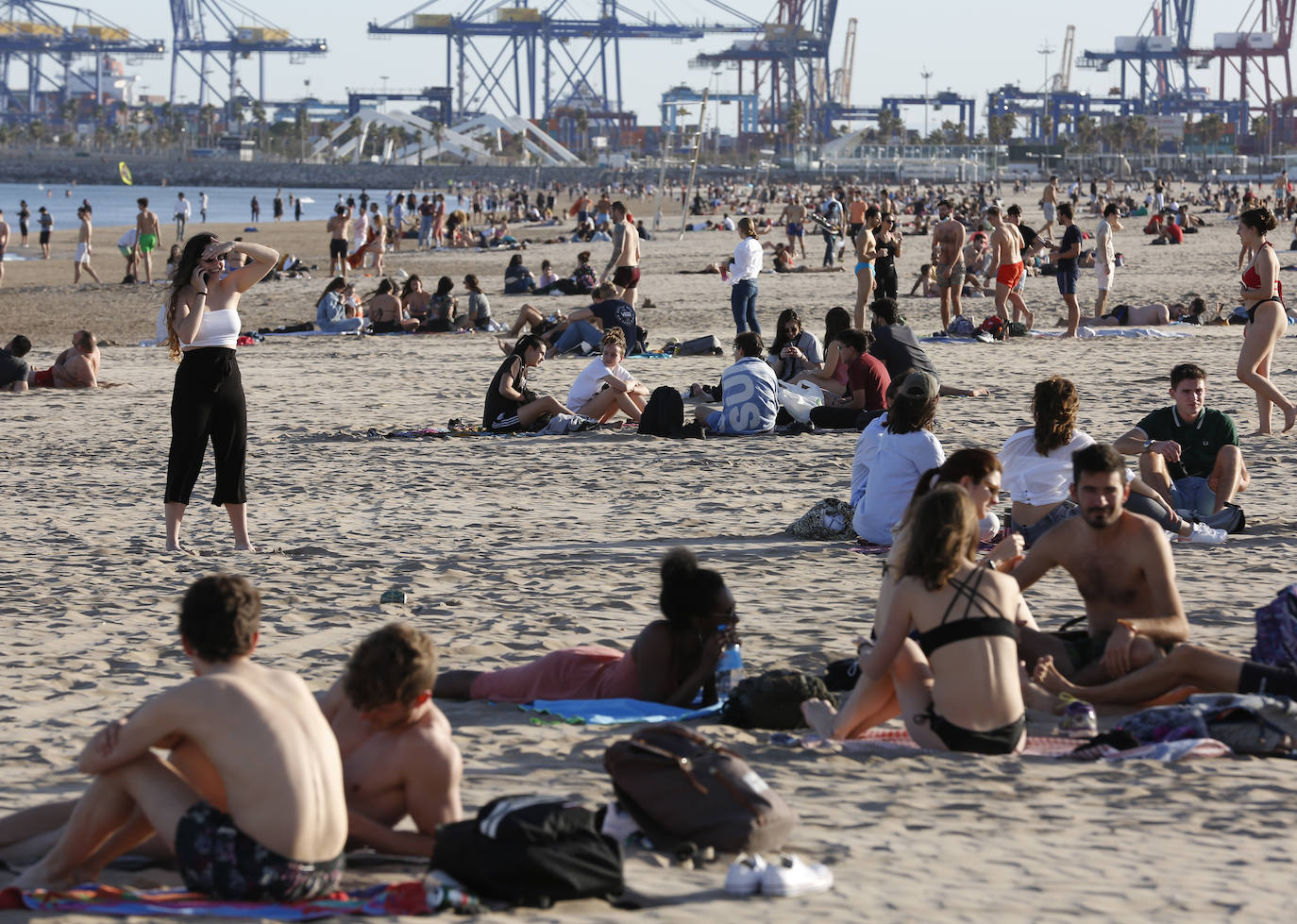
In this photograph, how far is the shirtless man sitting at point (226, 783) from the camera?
3205 millimetres

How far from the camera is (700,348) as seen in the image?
587 inches

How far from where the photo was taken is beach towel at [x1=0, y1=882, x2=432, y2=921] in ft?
10.5

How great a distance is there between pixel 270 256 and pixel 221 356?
470 millimetres

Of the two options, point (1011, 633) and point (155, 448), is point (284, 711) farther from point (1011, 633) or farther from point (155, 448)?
point (155, 448)

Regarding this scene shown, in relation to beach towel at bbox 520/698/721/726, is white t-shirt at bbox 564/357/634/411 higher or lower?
higher

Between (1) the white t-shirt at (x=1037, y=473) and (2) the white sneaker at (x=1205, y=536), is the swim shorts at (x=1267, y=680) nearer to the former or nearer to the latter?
(1) the white t-shirt at (x=1037, y=473)

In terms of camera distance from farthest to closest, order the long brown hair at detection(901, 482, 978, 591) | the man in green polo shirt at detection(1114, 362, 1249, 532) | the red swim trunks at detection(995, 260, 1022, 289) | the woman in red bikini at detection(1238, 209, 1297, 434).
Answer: the red swim trunks at detection(995, 260, 1022, 289) → the woman in red bikini at detection(1238, 209, 1297, 434) → the man in green polo shirt at detection(1114, 362, 1249, 532) → the long brown hair at detection(901, 482, 978, 591)

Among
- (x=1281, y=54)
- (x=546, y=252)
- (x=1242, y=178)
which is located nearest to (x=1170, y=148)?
(x=1281, y=54)

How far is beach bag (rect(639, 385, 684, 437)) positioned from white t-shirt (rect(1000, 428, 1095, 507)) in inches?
153

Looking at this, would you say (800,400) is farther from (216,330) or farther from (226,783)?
(226,783)

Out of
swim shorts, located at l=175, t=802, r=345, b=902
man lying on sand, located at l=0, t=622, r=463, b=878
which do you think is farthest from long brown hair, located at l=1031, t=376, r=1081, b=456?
swim shorts, located at l=175, t=802, r=345, b=902

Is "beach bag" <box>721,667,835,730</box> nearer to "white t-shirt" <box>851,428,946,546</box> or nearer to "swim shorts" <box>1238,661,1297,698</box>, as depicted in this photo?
"swim shorts" <box>1238,661,1297,698</box>

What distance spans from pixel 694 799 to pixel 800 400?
7005mm

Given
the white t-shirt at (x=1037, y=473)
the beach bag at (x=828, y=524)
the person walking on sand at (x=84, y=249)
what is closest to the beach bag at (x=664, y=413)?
the beach bag at (x=828, y=524)
